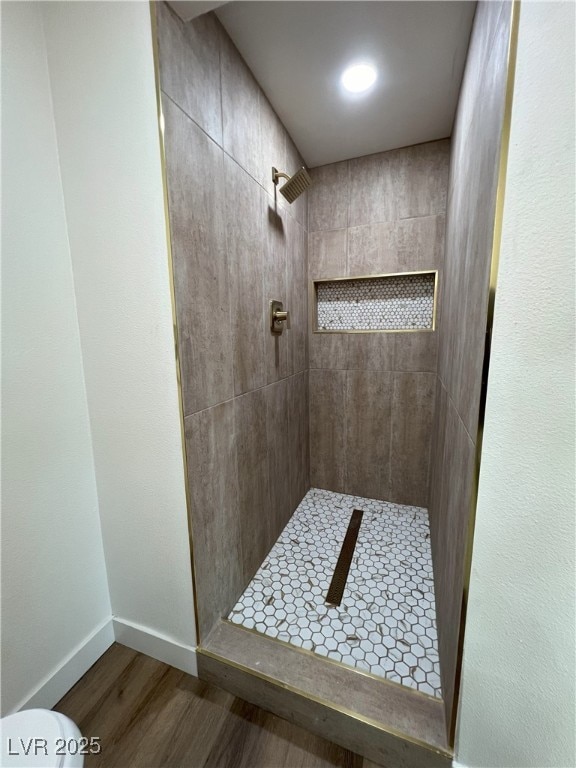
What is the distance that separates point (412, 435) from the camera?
1925mm

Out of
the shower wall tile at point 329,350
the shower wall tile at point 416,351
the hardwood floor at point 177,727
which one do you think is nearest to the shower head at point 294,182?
the shower wall tile at point 329,350

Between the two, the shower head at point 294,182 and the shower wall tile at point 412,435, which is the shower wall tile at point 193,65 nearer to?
the shower head at point 294,182

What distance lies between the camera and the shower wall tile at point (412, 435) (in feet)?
6.14

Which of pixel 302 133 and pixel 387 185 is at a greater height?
pixel 302 133

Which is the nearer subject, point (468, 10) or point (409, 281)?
point (468, 10)

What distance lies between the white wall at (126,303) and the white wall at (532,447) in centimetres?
83

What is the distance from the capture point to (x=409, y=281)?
1860mm

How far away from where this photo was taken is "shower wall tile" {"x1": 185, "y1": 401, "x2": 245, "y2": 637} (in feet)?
3.27

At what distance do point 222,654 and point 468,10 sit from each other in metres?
2.26

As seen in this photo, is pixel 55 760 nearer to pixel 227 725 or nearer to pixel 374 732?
pixel 227 725

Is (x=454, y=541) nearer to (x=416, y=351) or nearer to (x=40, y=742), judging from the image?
(x=40, y=742)

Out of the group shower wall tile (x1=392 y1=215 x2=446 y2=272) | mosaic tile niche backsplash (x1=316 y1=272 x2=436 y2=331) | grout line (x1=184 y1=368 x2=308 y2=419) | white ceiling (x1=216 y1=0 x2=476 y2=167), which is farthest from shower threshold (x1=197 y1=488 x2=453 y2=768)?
white ceiling (x1=216 y1=0 x2=476 y2=167)

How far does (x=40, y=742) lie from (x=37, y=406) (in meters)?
0.76

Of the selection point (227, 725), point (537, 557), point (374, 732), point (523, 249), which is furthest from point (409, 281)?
point (227, 725)
